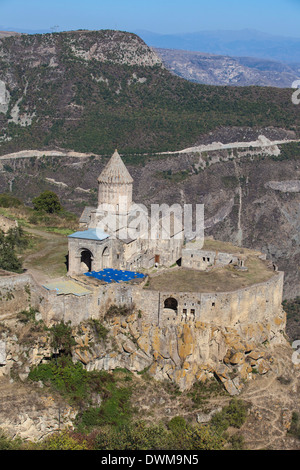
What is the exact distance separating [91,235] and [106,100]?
67.0 meters

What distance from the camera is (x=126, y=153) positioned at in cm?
7856

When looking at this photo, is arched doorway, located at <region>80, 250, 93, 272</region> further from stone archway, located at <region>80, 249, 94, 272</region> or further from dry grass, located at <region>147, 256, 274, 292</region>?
dry grass, located at <region>147, 256, 274, 292</region>

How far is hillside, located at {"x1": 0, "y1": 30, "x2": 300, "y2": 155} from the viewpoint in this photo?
83.4m

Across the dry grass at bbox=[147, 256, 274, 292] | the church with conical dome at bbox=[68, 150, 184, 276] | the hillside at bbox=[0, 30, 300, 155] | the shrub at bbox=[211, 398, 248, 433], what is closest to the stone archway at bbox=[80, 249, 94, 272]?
the church with conical dome at bbox=[68, 150, 184, 276]

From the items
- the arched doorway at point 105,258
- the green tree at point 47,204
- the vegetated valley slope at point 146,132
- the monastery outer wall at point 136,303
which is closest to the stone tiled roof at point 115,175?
the arched doorway at point 105,258

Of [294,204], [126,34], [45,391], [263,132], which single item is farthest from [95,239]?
[126,34]

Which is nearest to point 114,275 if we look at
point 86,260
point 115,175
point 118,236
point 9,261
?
point 118,236

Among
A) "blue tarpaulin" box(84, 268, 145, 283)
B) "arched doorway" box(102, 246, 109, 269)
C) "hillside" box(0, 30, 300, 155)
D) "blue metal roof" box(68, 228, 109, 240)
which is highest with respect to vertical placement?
"hillside" box(0, 30, 300, 155)

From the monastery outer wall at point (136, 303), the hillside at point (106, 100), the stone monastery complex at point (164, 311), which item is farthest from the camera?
the hillside at point (106, 100)

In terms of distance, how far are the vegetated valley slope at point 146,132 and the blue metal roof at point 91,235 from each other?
3892 centimetres

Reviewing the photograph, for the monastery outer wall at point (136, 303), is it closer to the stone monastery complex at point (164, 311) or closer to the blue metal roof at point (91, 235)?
the stone monastery complex at point (164, 311)

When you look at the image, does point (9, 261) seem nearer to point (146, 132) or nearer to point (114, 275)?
point (114, 275)

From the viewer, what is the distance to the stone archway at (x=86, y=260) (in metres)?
28.5
